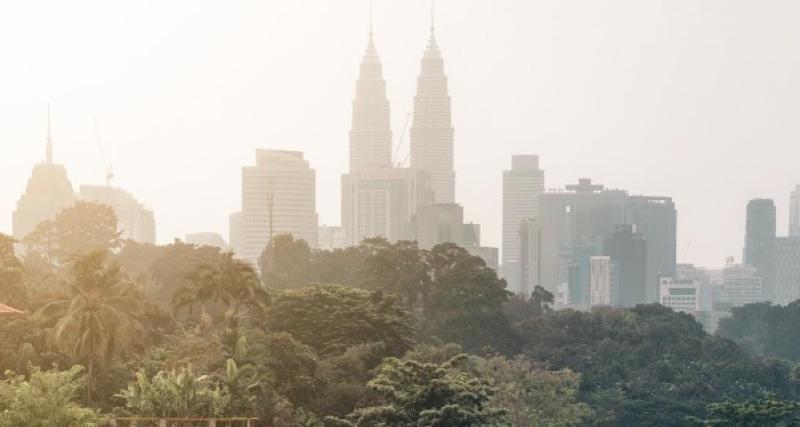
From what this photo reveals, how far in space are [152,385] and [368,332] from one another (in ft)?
147

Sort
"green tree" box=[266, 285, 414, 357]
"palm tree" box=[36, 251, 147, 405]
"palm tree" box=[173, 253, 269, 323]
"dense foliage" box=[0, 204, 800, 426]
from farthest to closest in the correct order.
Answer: "green tree" box=[266, 285, 414, 357] → "palm tree" box=[173, 253, 269, 323] → "palm tree" box=[36, 251, 147, 405] → "dense foliage" box=[0, 204, 800, 426]

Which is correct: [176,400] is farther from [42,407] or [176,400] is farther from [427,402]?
[427,402]

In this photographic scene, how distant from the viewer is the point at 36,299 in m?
124

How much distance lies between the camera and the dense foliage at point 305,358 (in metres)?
107

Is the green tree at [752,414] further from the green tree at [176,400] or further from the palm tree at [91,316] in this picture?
the green tree at [176,400]

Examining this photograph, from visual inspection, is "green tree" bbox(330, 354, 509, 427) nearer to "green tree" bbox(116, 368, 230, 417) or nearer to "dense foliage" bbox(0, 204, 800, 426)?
"dense foliage" bbox(0, 204, 800, 426)

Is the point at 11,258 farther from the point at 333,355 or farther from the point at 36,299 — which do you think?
the point at 333,355

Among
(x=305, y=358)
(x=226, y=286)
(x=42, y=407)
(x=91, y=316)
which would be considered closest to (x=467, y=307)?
(x=226, y=286)

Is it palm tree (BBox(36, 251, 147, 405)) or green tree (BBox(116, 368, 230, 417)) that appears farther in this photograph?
palm tree (BBox(36, 251, 147, 405))

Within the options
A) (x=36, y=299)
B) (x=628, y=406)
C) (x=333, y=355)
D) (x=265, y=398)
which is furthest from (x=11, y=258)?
(x=628, y=406)

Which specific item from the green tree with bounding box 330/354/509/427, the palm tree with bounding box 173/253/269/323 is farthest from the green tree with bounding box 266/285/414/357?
the green tree with bounding box 330/354/509/427

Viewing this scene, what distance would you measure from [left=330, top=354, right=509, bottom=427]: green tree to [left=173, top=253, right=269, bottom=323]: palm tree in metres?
23.4

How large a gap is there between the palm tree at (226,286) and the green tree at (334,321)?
6230 millimetres

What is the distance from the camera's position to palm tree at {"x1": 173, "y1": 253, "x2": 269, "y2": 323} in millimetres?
133250
